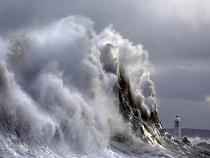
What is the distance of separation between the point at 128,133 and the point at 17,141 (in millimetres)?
10811

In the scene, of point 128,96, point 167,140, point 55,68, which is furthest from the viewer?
point 167,140

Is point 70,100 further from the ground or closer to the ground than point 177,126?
closer to the ground

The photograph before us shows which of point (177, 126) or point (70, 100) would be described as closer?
point (70, 100)

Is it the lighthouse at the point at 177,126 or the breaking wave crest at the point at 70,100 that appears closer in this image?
the breaking wave crest at the point at 70,100

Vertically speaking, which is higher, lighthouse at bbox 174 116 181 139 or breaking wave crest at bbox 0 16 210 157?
lighthouse at bbox 174 116 181 139

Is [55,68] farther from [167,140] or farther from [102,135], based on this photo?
[167,140]

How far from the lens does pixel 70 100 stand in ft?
70.3

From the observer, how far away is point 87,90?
80.3ft

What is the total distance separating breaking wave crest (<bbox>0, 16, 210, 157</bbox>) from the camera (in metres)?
17.5

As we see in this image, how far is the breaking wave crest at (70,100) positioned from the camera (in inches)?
690

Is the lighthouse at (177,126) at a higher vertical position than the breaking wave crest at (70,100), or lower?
higher

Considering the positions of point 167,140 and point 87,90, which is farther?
point 167,140

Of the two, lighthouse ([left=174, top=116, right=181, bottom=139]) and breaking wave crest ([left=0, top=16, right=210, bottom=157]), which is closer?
breaking wave crest ([left=0, top=16, right=210, bottom=157])

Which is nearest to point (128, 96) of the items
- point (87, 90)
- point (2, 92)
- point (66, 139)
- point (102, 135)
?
point (87, 90)
